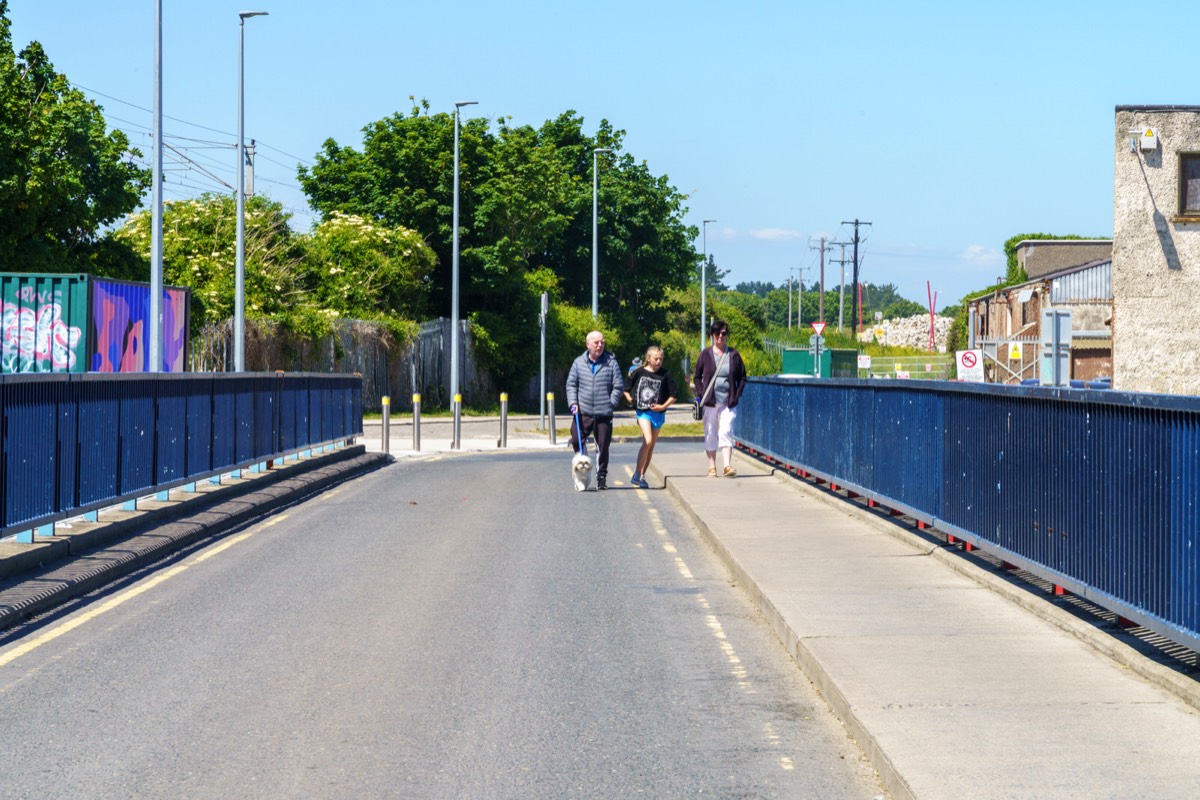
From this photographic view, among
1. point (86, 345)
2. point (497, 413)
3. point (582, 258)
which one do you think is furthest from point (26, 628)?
point (582, 258)

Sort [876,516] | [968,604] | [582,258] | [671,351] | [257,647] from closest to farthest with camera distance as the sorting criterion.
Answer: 1. [257,647]
2. [968,604]
3. [876,516]
4. [582,258]
5. [671,351]

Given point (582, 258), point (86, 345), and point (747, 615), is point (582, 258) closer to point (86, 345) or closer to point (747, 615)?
point (86, 345)

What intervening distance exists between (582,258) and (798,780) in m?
58.3

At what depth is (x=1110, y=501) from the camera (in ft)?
25.1

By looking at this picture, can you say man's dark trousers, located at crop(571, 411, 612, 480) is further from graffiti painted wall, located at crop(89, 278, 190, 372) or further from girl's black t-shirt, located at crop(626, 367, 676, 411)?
graffiti painted wall, located at crop(89, 278, 190, 372)

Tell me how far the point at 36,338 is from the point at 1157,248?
2507 cm

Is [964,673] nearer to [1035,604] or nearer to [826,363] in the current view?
[1035,604]

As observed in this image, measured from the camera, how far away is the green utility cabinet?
54750mm

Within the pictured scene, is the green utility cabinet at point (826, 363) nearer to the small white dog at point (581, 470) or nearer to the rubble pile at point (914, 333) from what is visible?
the small white dog at point (581, 470)

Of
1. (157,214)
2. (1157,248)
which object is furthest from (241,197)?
(1157,248)

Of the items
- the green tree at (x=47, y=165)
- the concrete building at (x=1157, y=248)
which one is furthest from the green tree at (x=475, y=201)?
the concrete building at (x=1157, y=248)

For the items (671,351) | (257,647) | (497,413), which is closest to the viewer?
(257,647)

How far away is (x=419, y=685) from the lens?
7461mm

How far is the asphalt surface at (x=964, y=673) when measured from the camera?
18.0 feet
